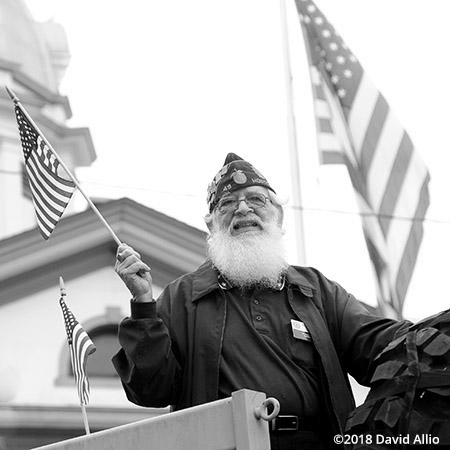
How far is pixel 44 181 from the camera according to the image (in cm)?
A: 567

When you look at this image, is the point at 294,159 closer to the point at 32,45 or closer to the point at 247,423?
the point at 32,45

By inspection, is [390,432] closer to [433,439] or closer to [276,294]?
[433,439]

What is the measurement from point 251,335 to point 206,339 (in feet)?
0.54

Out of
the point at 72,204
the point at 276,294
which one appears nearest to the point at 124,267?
the point at 276,294

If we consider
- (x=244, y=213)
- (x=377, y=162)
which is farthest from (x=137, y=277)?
(x=377, y=162)

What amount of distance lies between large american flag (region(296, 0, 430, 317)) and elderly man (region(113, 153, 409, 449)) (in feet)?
25.1

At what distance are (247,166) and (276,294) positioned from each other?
2.09 feet

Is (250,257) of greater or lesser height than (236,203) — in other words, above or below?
below

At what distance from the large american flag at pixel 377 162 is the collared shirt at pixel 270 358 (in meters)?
7.89

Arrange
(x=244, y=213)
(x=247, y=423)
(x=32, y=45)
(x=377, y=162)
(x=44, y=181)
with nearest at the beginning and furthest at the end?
(x=247, y=423), (x=244, y=213), (x=44, y=181), (x=377, y=162), (x=32, y=45)

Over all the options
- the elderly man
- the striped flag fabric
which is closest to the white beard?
the elderly man

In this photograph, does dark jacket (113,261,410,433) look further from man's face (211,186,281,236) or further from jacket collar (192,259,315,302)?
man's face (211,186,281,236)

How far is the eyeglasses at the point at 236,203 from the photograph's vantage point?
5219 millimetres

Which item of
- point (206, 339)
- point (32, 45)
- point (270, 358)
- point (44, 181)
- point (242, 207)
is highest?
point (32, 45)
